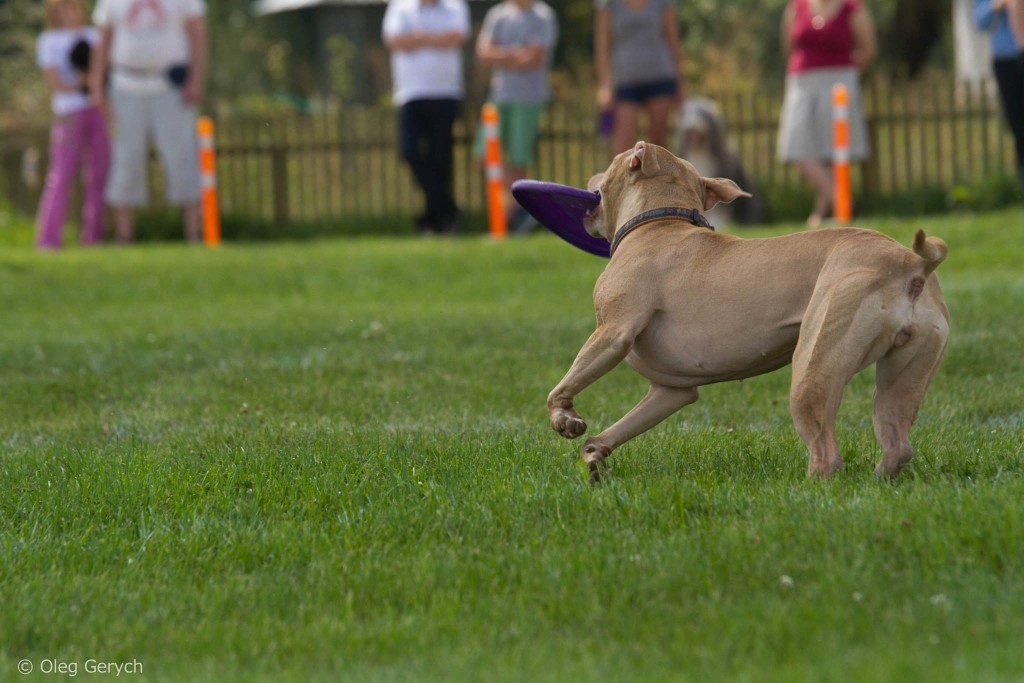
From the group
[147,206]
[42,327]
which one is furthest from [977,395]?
[147,206]

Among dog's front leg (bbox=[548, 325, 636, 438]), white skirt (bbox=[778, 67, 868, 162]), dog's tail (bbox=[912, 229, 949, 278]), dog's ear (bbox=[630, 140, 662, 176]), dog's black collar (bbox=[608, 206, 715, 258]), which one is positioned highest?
white skirt (bbox=[778, 67, 868, 162])

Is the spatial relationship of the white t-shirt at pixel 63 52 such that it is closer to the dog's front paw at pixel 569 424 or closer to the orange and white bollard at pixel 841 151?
the orange and white bollard at pixel 841 151

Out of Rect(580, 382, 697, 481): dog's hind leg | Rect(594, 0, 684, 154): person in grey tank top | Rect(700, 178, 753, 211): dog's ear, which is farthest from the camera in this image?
Rect(594, 0, 684, 154): person in grey tank top

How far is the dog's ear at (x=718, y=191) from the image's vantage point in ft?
16.8

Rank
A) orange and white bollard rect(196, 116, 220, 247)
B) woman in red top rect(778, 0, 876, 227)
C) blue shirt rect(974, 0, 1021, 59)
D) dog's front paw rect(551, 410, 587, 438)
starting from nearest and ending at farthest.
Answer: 1. dog's front paw rect(551, 410, 587, 438)
2. blue shirt rect(974, 0, 1021, 59)
3. woman in red top rect(778, 0, 876, 227)
4. orange and white bollard rect(196, 116, 220, 247)

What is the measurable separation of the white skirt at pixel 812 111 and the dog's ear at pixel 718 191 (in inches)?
401

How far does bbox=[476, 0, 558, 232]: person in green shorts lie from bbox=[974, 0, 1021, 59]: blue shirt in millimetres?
4770

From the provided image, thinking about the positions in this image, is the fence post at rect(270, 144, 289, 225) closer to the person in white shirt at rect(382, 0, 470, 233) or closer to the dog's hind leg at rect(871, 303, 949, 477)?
the person in white shirt at rect(382, 0, 470, 233)

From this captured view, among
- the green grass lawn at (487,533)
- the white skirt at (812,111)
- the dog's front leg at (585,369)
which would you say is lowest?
the green grass lawn at (487,533)

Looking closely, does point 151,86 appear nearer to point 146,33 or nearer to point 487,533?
point 146,33

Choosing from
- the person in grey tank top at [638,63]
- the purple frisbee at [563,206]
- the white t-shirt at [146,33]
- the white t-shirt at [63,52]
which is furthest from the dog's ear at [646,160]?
the white t-shirt at [63,52]

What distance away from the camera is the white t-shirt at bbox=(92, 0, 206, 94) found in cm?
1516

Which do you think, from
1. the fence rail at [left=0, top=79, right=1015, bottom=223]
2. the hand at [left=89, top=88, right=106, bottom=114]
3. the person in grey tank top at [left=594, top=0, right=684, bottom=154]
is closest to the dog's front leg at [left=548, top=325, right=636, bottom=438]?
the person in grey tank top at [left=594, top=0, right=684, bottom=154]

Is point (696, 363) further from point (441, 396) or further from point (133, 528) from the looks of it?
point (441, 396)
